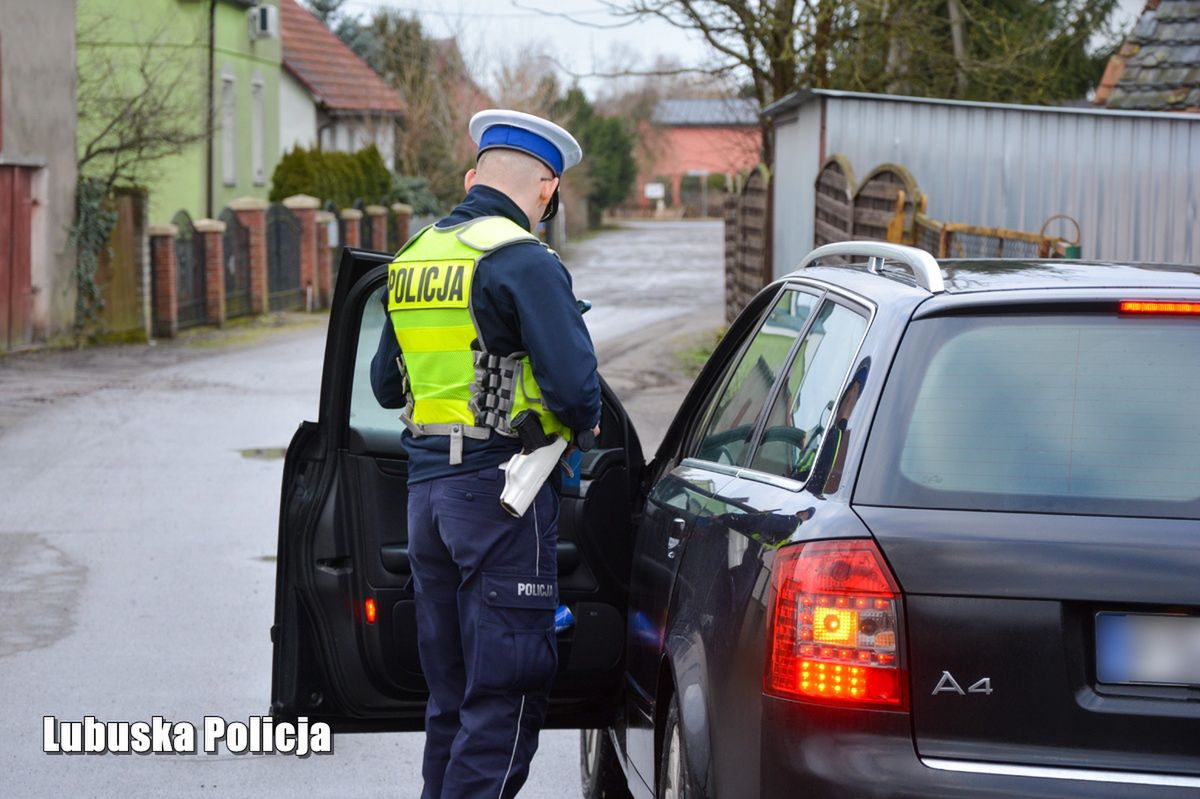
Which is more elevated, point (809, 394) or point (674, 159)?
point (674, 159)

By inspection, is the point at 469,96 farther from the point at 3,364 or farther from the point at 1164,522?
the point at 1164,522

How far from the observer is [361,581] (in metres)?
4.53

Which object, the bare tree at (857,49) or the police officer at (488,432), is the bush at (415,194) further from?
the police officer at (488,432)

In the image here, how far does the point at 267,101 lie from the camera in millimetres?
39000

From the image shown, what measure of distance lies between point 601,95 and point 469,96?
5630 centimetres

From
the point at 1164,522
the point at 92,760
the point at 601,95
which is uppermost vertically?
the point at 601,95

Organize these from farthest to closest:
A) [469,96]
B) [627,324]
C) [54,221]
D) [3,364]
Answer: [469,96] → [627,324] → [54,221] → [3,364]

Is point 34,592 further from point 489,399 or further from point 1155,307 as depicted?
point 1155,307

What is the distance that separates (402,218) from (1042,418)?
39.6 meters

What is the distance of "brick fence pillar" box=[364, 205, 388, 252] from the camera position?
38.8 metres

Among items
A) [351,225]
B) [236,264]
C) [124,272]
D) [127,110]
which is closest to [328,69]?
[351,225]

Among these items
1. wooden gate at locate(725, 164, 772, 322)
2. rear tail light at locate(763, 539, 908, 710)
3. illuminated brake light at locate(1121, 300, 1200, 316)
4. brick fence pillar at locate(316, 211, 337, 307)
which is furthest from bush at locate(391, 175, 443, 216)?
rear tail light at locate(763, 539, 908, 710)

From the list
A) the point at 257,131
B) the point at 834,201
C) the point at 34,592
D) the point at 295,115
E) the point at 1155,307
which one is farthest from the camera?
the point at 295,115

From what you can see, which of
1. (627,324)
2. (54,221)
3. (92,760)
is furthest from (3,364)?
(92,760)
